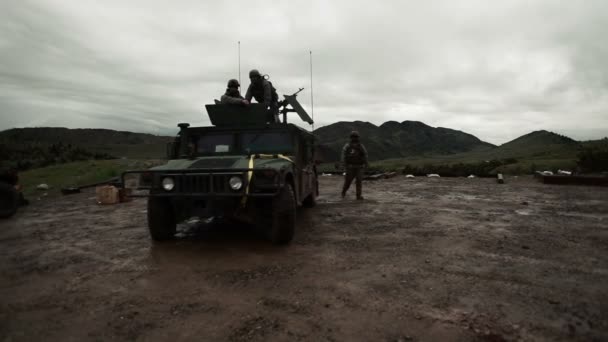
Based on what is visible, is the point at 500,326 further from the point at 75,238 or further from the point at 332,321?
the point at 75,238

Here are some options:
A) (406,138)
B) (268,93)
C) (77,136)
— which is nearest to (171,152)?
(268,93)

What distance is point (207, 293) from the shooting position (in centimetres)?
288

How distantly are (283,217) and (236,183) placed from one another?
0.66 m

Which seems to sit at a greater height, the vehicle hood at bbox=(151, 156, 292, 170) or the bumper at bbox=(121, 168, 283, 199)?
the vehicle hood at bbox=(151, 156, 292, 170)

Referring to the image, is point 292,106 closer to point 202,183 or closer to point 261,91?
point 261,91

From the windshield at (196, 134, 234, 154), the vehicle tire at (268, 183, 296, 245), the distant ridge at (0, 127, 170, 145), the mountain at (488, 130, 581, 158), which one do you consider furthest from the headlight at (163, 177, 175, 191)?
the distant ridge at (0, 127, 170, 145)

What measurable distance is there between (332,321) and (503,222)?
4.16m

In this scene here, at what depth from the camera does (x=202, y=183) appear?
3908 mm

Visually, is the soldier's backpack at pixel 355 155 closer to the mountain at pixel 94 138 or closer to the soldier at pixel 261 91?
the soldier at pixel 261 91

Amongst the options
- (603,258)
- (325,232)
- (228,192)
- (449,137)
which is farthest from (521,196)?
(449,137)

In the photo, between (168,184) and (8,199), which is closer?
(168,184)

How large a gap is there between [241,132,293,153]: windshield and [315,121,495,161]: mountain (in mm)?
22036

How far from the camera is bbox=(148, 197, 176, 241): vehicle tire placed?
13.9 feet

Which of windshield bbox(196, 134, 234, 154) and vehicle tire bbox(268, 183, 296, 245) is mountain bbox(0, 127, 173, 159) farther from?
vehicle tire bbox(268, 183, 296, 245)
